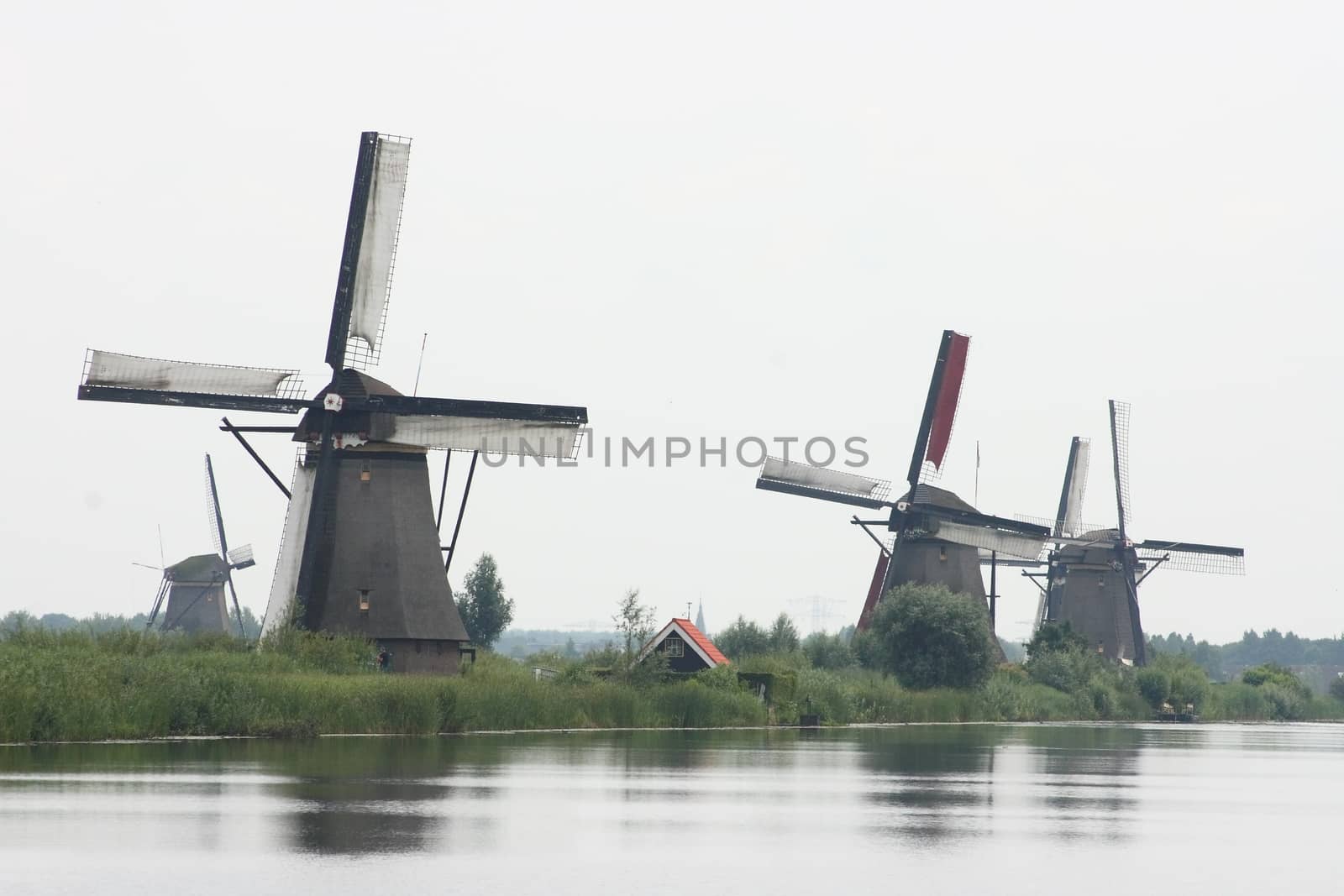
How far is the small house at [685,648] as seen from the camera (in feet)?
166

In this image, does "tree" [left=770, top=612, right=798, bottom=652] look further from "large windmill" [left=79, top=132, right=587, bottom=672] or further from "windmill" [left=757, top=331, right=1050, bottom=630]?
"large windmill" [left=79, top=132, right=587, bottom=672]

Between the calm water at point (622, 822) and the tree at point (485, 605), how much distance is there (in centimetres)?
3805

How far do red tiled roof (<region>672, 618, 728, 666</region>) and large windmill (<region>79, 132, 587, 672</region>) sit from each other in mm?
11971

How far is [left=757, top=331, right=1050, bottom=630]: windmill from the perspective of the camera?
214 feet

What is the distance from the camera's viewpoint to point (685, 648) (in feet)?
167

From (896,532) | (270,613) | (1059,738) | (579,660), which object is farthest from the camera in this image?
(896,532)

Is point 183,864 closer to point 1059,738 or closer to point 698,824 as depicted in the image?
point 698,824

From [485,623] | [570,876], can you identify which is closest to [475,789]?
[570,876]

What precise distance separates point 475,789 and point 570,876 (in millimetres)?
7812

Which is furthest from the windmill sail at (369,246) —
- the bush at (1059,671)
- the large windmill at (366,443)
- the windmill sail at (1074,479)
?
the windmill sail at (1074,479)

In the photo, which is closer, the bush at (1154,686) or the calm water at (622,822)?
the calm water at (622,822)

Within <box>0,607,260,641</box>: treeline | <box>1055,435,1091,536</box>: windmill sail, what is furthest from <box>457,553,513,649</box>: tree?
<box>1055,435,1091,536</box>: windmill sail

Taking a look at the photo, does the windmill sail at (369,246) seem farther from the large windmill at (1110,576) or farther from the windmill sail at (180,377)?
the large windmill at (1110,576)

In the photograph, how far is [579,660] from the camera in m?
45.7
